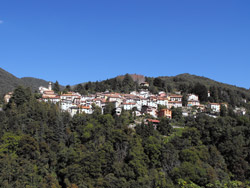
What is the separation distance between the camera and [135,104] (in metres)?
59.0

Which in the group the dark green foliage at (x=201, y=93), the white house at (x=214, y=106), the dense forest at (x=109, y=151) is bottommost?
the dense forest at (x=109, y=151)

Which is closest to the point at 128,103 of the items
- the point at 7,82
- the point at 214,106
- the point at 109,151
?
the point at 214,106

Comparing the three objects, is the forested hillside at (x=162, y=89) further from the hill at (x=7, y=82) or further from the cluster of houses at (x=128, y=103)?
the hill at (x=7, y=82)

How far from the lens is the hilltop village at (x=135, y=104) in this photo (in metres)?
55.9

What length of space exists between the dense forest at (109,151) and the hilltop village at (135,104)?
14.6 ft

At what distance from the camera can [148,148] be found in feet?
136

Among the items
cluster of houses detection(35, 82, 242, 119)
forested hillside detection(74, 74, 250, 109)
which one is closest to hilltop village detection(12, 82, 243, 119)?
cluster of houses detection(35, 82, 242, 119)

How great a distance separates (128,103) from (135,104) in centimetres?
152

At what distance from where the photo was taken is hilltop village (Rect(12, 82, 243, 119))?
55.9 m

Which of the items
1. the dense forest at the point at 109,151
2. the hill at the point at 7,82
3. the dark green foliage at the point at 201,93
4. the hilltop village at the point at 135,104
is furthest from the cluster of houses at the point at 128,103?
the hill at the point at 7,82

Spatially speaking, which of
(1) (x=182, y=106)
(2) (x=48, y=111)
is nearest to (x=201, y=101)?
(1) (x=182, y=106)

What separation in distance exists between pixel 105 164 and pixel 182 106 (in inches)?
1166

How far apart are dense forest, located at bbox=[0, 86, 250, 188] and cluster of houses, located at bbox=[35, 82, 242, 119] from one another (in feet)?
14.5

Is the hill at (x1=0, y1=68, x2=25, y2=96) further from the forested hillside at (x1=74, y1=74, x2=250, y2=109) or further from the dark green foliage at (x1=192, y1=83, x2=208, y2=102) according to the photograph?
the dark green foliage at (x1=192, y1=83, x2=208, y2=102)
